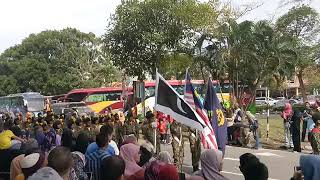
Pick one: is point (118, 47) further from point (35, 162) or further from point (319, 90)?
point (319, 90)

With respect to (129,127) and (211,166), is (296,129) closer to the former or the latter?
(129,127)

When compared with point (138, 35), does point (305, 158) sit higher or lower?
lower

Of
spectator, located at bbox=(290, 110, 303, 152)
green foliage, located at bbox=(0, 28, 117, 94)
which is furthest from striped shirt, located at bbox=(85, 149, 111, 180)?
green foliage, located at bbox=(0, 28, 117, 94)

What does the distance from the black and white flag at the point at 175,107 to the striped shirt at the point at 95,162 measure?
1765 millimetres

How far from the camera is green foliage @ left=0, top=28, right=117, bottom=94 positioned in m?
59.9

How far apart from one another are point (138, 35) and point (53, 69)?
38370 mm

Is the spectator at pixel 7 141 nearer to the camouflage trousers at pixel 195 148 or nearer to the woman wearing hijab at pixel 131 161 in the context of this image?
the woman wearing hijab at pixel 131 161

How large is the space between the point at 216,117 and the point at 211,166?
4.06 m

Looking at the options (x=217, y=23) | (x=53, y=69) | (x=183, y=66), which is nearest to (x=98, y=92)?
(x=183, y=66)

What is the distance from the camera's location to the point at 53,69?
6525cm

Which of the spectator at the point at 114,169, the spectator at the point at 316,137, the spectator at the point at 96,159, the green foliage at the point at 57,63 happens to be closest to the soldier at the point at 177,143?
the spectator at the point at 316,137

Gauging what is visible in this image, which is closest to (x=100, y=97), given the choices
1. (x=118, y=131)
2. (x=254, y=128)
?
(x=254, y=128)

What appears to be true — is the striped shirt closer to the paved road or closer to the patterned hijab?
the patterned hijab

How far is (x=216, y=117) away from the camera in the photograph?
29.9 ft
